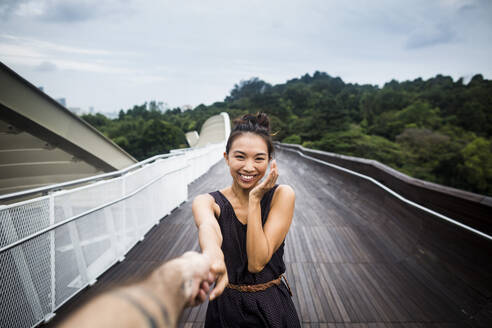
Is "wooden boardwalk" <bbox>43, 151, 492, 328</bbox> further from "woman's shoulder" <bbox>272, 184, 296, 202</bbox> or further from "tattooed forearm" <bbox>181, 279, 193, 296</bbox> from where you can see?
"woman's shoulder" <bbox>272, 184, 296, 202</bbox>

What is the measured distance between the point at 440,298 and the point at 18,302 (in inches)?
163

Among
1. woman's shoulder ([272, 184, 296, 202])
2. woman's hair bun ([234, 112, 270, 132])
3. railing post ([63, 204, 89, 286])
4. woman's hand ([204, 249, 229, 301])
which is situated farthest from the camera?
railing post ([63, 204, 89, 286])

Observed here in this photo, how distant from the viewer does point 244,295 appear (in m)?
1.24

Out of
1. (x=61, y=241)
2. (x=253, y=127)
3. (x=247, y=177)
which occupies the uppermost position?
(x=253, y=127)

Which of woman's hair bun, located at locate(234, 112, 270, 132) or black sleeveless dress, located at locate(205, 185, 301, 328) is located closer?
black sleeveless dress, located at locate(205, 185, 301, 328)

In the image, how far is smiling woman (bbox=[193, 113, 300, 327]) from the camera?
114 cm

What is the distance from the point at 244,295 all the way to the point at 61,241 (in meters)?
2.39

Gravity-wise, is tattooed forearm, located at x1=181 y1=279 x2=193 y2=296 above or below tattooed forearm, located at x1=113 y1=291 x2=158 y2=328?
below

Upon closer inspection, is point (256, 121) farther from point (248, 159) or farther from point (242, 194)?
point (242, 194)

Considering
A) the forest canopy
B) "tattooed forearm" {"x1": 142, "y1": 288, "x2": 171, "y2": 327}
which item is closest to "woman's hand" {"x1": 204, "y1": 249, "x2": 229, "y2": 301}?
"tattooed forearm" {"x1": 142, "y1": 288, "x2": 171, "y2": 327}

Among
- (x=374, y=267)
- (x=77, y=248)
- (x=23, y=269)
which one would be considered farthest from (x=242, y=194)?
(x=374, y=267)

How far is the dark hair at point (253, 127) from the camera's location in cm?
137

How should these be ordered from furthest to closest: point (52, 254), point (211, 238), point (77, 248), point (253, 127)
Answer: point (77, 248), point (52, 254), point (253, 127), point (211, 238)

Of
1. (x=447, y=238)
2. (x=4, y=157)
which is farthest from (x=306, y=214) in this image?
(x=4, y=157)
